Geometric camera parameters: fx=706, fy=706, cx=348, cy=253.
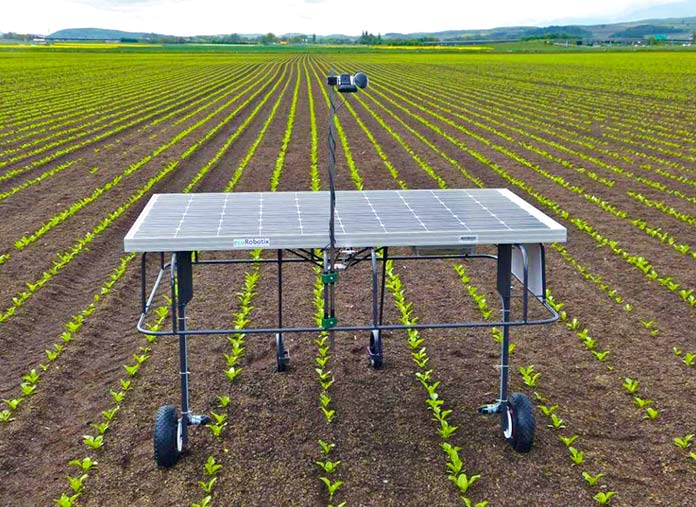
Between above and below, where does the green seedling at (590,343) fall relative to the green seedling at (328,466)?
above

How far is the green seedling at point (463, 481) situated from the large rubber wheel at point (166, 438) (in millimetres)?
2014

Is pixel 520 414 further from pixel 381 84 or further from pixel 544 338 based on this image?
pixel 381 84

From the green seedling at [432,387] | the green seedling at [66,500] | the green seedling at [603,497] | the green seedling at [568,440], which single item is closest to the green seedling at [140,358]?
the green seedling at [66,500]

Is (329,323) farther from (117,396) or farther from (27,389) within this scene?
(27,389)

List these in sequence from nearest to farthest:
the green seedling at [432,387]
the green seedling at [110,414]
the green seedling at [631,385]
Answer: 1. the green seedling at [110,414]
2. the green seedling at [432,387]
3. the green seedling at [631,385]

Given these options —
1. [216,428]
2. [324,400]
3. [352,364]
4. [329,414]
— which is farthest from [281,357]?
[216,428]

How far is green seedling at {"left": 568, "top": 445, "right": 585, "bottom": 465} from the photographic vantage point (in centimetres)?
523

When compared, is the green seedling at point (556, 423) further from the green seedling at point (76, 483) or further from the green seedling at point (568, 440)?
the green seedling at point (76, 483)

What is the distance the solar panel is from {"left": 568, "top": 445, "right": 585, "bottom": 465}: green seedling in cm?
169

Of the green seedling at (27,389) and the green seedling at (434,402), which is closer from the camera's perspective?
the green seedling at (434,402)

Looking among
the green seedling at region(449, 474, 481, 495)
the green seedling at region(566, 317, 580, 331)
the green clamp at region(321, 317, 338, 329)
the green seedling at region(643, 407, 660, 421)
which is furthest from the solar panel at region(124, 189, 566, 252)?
the green seedling at region(566, 317, 580, 331)

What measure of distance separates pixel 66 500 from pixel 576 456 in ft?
11.9

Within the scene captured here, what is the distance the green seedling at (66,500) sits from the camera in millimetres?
4741

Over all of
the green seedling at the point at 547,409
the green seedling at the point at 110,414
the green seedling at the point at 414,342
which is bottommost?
the green seedling at the point at 547,409
